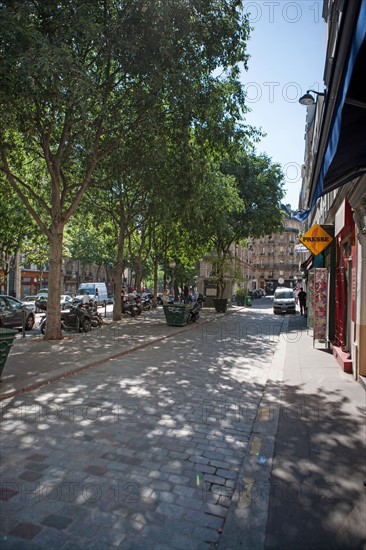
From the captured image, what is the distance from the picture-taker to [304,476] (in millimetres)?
3926

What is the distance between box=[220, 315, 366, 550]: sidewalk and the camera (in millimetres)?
3033

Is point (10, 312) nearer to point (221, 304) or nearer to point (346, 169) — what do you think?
point (346, 169)

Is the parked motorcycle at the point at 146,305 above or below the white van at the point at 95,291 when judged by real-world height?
below

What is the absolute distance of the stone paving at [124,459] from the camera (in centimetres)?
309

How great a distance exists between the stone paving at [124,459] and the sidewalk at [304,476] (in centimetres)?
19

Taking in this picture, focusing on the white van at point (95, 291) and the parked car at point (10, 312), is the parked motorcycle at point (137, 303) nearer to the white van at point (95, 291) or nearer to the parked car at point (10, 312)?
the parked car at point (10, 312)

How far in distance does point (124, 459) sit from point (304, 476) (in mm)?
1855

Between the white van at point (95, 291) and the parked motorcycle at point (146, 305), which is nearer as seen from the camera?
the parked motorcycle at point (146, 305)

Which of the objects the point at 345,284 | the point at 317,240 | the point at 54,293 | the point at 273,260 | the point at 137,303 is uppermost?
the point at 273,260

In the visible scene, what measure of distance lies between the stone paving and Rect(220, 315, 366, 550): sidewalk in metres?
0.19

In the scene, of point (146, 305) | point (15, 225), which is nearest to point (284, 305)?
point (146, 305)

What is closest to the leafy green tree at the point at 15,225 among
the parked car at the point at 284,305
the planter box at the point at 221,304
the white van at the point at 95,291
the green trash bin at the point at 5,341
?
the white van at the point at 95,291

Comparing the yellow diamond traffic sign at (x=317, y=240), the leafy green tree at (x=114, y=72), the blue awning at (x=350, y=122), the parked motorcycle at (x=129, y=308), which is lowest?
the parked motorcycle at (x=129, y=308)

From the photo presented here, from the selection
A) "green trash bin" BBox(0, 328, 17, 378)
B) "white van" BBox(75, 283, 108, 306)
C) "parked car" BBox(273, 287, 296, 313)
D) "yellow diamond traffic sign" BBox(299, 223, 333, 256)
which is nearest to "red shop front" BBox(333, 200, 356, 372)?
"yellow diamond traffic sign" BBox(299, 223, 333, 256)
